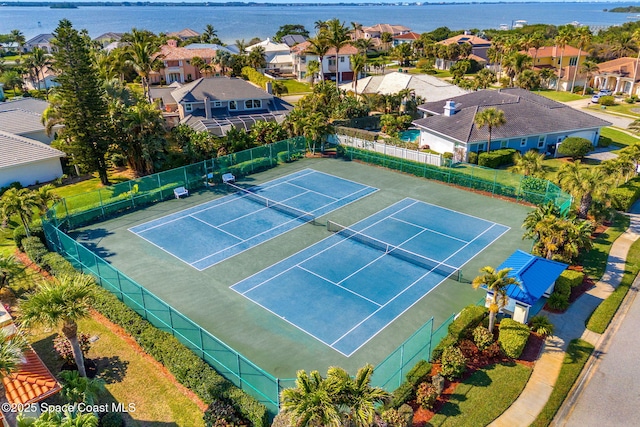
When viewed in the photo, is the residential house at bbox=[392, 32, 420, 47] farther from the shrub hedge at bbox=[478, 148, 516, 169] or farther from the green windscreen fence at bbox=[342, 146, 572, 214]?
the green windscreen fence at bbox=[342, 146, 572, 214]

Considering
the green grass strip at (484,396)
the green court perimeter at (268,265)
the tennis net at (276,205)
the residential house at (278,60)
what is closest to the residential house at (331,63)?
the residential house at (278,60)

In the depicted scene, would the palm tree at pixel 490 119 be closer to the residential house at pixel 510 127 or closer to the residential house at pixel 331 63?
the residential house at pixel 510 127

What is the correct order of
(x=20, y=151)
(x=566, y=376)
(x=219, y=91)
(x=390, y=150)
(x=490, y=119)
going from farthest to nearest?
(x=219, y=91), (x=390, y=150), (x=490, y=119), (x=20, y=151), (x=566, y=376)

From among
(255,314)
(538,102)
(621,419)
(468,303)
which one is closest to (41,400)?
(255,314)

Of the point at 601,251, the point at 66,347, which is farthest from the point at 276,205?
the point at 601,251

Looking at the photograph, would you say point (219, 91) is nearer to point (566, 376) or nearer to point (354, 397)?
point (566, 376)

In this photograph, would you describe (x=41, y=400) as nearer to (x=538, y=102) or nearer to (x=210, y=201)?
(x=210, y=201)
